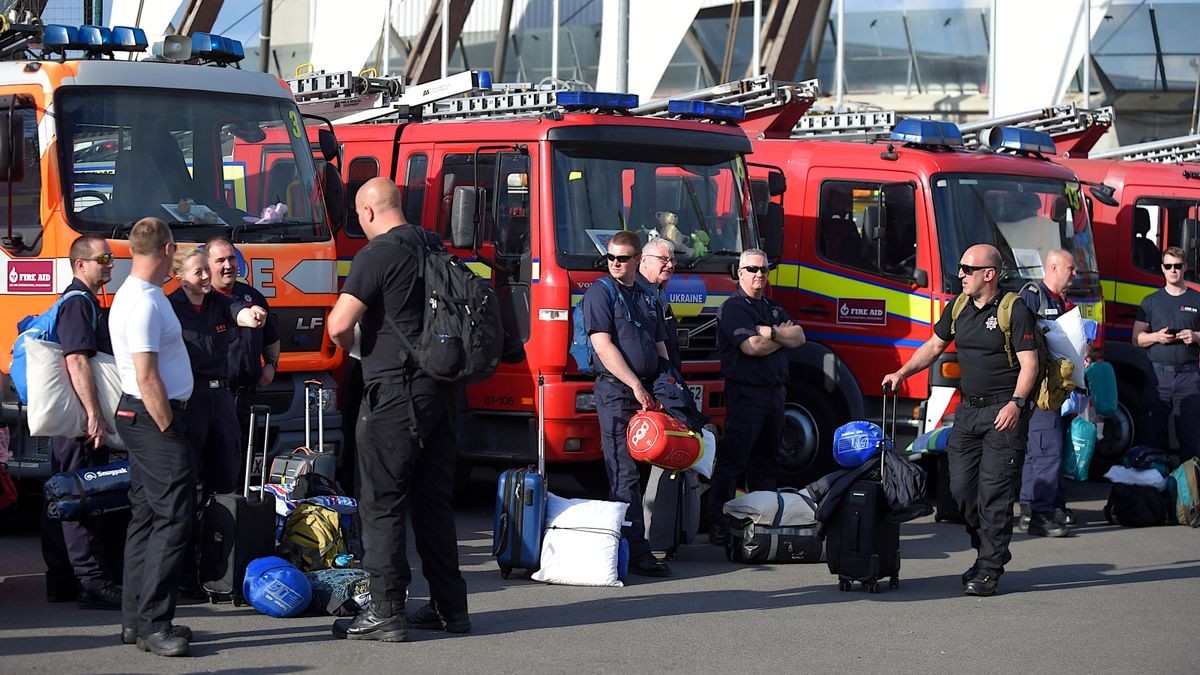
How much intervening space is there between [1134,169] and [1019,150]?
1906 millimetres

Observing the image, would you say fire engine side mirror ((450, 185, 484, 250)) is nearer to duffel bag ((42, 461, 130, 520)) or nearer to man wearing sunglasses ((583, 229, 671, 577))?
man wearing sunglasses ((583, 229, 671, 577))

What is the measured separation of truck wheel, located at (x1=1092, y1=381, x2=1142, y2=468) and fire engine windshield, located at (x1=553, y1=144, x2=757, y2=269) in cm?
450

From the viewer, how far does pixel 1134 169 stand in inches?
575

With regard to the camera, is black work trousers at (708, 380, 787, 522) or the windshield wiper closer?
black work trousers at (708, 380, 787, 522)

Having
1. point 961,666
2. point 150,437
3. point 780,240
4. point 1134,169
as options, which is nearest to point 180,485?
point 150,437

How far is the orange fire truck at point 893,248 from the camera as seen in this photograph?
11734mm

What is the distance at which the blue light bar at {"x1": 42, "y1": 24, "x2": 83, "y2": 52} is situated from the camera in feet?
31.4

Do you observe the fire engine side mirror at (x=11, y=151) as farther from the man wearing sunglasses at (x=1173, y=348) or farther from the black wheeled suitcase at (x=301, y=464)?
the man wearing sunglasses at (x=1173, y=348)

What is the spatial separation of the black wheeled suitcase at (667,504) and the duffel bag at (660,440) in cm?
33

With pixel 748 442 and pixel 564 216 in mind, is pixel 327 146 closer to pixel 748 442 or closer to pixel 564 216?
pixel 564 216

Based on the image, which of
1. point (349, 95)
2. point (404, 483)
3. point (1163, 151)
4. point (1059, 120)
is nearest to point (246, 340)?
point (404, 483)

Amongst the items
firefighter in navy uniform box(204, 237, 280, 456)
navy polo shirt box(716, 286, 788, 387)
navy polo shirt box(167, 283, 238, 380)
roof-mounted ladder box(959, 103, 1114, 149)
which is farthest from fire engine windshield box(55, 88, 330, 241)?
roof-mounted ladder box(959, 103, 1114, 149)

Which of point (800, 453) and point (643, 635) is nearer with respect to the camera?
point (643, 635)

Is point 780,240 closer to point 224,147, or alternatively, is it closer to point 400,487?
point 224,147
